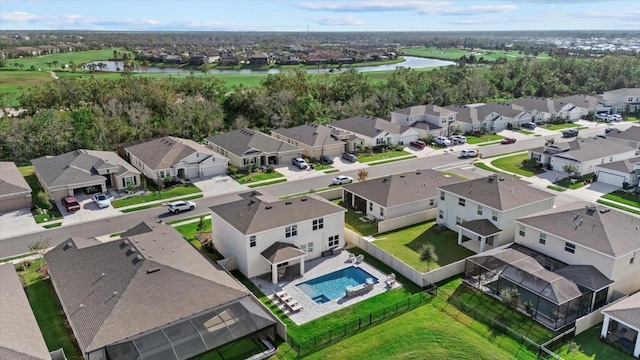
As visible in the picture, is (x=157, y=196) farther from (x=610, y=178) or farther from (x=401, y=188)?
(x=610, y=178)

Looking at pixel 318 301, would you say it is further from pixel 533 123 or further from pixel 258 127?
pixel 533 123

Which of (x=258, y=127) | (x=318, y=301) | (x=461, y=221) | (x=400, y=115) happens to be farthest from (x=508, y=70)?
(x=318, y=301)

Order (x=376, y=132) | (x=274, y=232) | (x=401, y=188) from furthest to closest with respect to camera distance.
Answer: (x=376, y=132), (x=401, y=188), (x=274, y=232)

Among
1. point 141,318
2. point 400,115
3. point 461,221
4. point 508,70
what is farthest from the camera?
point 508,70

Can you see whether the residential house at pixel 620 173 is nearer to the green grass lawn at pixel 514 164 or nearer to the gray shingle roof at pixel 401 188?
the green grass lawn at pixel 514 164

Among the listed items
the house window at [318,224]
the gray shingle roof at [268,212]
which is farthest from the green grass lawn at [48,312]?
the house window at [318,224]

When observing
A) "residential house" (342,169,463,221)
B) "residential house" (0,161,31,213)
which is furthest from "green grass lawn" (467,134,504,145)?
"residential house" (0,161,31,213)

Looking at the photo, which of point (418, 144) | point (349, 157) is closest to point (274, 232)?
point (349, 157)
